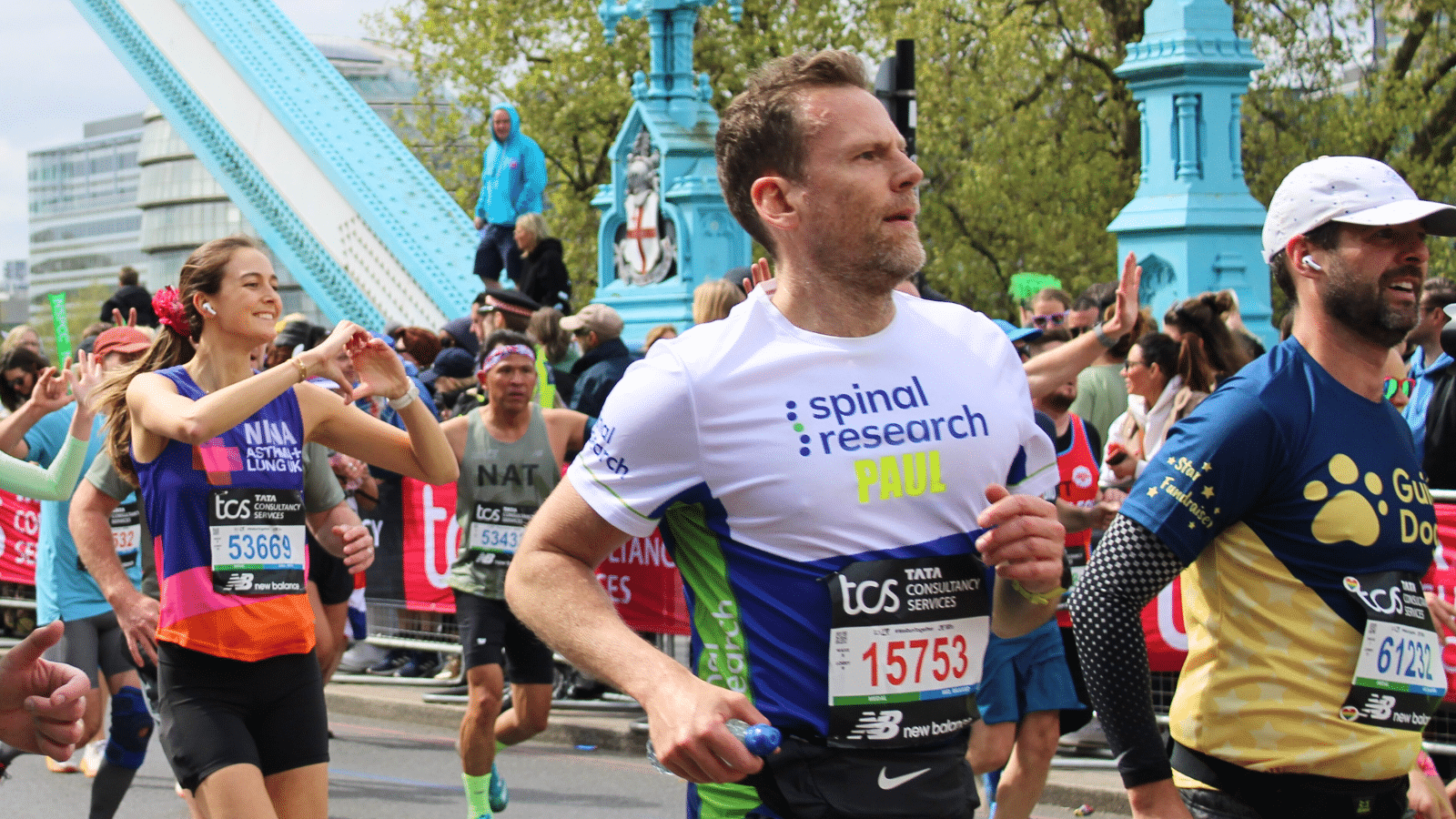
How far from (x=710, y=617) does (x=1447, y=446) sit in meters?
5.21

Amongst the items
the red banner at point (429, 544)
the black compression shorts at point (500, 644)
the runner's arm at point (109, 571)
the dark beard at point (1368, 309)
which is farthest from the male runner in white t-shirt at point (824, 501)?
the red banner at point (429, 544)

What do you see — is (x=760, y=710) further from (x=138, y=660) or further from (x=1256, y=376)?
(x=138, y=660)

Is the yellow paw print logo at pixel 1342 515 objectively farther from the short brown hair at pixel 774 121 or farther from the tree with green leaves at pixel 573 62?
the tree with green leaves at pixel 573 62

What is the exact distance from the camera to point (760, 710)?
9.48 feet

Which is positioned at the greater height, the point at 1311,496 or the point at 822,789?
the point at 1311,496

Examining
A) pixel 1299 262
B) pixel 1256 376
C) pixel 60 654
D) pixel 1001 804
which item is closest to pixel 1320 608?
pixel 1256 376

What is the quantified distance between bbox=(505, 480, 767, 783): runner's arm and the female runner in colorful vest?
80.7 inches

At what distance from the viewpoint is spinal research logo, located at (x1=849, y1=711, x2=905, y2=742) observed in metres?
2.87

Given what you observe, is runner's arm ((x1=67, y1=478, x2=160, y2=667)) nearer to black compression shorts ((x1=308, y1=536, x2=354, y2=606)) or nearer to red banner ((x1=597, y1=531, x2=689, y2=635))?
black compression shorts ((x1=308, y1=536, x2=354, y2=606))

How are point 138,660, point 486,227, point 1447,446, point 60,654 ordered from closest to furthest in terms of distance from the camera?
point 138,660, point 1447,446, point 60,654, point 486,227

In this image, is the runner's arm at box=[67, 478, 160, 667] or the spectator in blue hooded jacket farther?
the spectator in blue hooded jacket

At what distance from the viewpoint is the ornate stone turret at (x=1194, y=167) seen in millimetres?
13516

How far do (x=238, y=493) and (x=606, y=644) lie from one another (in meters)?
2.64

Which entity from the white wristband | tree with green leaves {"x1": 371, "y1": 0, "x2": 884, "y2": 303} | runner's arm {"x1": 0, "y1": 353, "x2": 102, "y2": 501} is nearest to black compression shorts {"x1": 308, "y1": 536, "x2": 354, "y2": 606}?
runner's arm {"x1": 0, "y1": 353, "x2": 102, "y2": 501}
